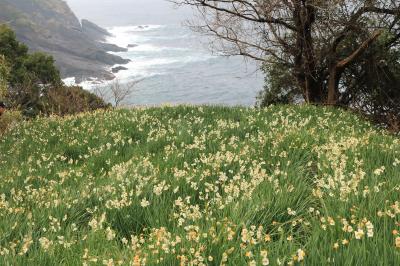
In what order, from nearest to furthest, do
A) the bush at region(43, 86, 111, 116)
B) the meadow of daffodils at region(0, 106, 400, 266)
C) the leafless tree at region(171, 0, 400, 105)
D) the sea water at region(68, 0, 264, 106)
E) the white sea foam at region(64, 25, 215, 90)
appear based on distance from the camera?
the meadow of daffodils at region(0, 106, 400, 266) < the leafless tree at region(171, 0, 400, 105) < the bush at region(43, 86, 111, 116) < the sea water at region(68, 0, 264, 106) < the white sea foam at region(64, 25, 215, 90)

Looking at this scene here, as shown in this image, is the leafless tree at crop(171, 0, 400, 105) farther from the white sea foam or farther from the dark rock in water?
the dark rock in water

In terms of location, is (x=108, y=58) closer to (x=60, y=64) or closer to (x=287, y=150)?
(x=60, y=64)

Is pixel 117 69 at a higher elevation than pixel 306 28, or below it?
higher

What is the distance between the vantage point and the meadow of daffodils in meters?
3.12

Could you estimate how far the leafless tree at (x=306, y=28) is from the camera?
1755 cm

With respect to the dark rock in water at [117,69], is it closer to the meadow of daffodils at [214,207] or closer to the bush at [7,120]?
the bush at [7,120]

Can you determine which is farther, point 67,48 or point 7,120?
point 67,48

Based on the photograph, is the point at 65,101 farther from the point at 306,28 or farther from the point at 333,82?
the point at 306,28

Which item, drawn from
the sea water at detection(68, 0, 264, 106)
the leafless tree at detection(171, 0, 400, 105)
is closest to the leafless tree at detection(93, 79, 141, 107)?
the sea water at detection(68, 0, 264, 106)

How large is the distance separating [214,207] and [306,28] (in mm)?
15225

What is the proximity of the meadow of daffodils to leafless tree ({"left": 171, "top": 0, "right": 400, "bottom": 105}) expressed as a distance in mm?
9530

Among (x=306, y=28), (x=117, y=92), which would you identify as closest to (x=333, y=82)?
(x=306, y=28)

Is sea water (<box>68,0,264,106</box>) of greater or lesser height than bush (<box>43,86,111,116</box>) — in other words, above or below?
above

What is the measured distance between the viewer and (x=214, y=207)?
4.59 m
